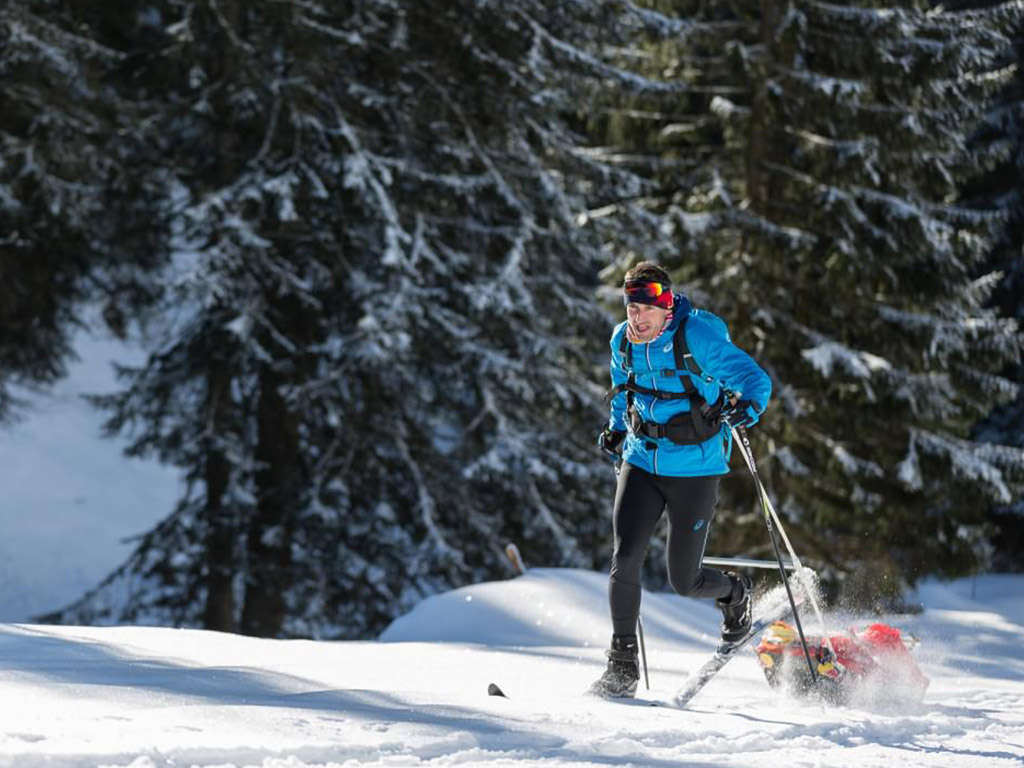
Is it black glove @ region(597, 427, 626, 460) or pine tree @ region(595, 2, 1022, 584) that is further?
pine tree @ region(595, 2, 1022, 584)

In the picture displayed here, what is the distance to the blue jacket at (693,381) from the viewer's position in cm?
555

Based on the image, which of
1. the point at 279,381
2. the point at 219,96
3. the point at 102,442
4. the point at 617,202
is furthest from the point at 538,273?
the point at 102,442

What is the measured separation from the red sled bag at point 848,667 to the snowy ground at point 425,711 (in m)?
0.13

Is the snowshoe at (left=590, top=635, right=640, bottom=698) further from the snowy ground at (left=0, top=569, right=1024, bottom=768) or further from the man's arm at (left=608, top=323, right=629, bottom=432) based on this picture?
the man's arm at (left=608, top=323, right=629, bottom=432)

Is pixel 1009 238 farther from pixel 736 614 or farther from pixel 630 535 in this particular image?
pixel 630 535

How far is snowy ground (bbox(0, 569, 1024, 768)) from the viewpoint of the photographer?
159 inches

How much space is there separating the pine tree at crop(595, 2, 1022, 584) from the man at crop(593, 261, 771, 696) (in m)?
9.00

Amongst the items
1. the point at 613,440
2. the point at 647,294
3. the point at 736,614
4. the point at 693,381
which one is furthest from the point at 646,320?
the point at 736,614

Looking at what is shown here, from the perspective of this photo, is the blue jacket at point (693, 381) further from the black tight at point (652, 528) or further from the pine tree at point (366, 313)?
the pine tree at point (366, 313)

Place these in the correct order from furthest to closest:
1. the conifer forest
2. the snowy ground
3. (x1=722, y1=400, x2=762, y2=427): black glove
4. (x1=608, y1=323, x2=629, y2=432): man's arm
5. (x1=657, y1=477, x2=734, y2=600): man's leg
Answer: the conifer forest, (x1=608, y1=323, x2=629, y2=432): man's arm, (x1=657, y1=477, x2=734, y2=600): man's leg, (x1=722, y1=400, x2=762, y2=427): black glove, the snowy ground

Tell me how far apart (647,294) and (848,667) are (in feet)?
7.32

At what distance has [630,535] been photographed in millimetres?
5734

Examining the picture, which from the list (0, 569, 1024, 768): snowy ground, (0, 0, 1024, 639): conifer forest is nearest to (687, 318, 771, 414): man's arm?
(0, 569, 1024, 768): snowy ground

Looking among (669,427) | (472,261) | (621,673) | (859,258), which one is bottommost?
(621,673)
